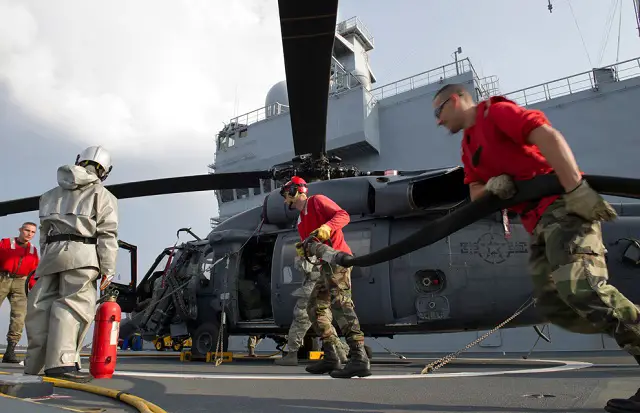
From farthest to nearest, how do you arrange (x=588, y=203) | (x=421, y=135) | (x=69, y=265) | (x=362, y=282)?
(x=421, y=135) < (x=362, y=282) < (x=69, y=265) < (x=588, y=203)

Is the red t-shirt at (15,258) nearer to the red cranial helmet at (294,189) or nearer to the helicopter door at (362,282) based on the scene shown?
the helicopter door at (362,282)

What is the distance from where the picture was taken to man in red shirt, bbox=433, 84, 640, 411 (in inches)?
66.6

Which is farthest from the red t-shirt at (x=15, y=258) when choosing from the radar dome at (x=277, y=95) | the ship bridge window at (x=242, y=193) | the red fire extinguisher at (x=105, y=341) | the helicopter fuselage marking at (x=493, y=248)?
the radar dome at (x=277, y=95)

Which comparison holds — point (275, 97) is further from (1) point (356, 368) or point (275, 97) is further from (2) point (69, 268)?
(1) point (356, 368)

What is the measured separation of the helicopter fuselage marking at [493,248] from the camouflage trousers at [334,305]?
2298mm

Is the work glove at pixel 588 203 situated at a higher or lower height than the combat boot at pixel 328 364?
higher

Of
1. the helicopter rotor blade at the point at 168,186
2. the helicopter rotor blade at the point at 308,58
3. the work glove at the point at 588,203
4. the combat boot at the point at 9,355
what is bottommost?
the combat boot at the point at 9,355

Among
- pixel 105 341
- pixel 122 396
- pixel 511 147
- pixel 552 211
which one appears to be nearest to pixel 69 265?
pixel 105 341

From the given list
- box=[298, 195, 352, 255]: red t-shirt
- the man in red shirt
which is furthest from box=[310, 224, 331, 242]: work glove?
the man in red shirt

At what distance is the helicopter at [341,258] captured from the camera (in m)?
4.36

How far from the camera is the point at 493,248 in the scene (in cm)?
495

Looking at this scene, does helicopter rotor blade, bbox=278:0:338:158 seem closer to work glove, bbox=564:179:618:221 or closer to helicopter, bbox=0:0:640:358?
helicopter, bbox=0:0:640:358

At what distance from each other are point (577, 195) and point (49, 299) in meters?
3.61

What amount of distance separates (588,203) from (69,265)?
134 inches
